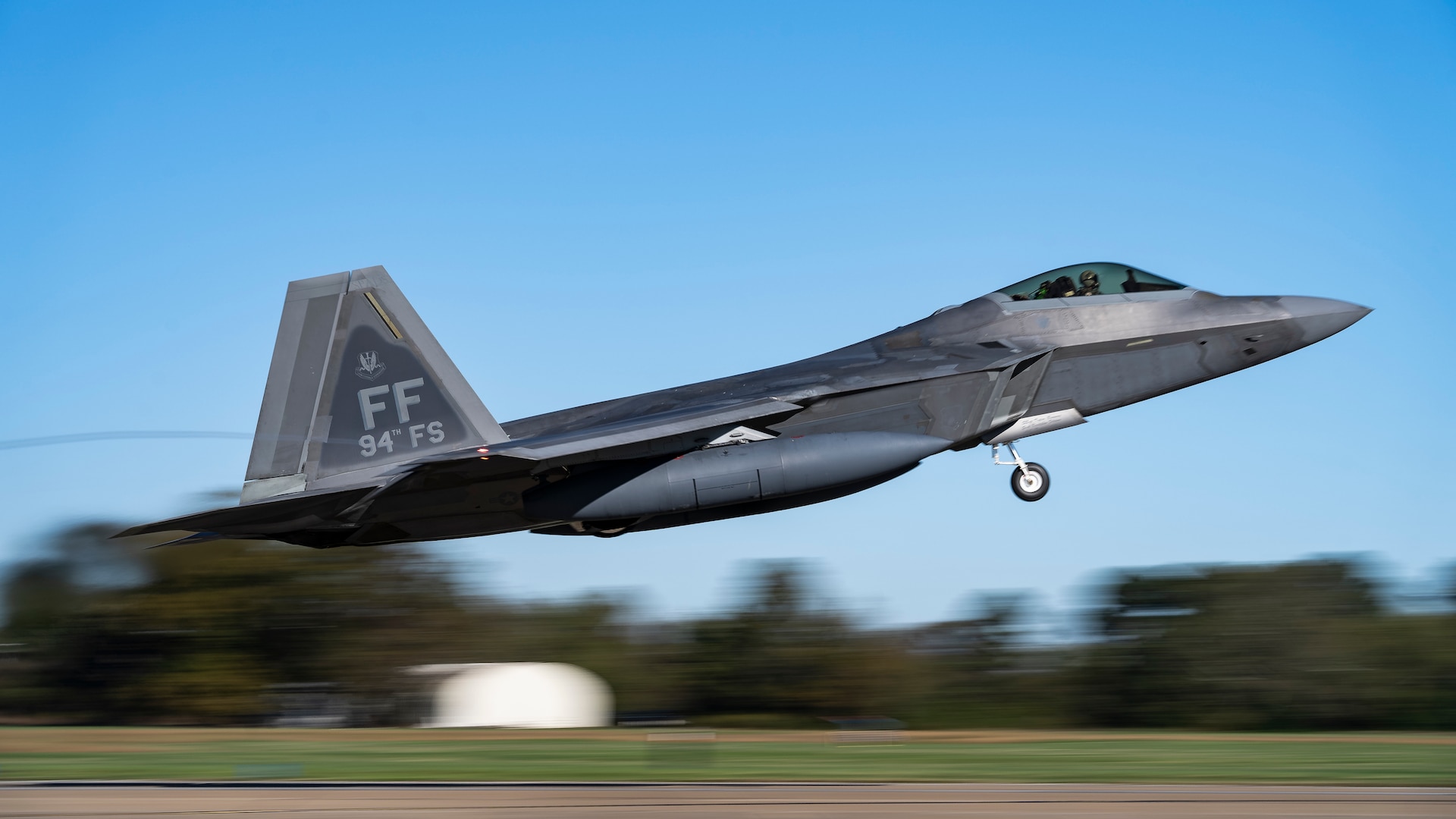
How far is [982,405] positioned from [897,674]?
95.9ft

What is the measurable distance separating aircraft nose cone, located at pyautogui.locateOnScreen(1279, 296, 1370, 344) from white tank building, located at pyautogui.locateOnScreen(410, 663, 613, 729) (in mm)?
25104

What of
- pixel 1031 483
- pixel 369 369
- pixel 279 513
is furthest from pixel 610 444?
pixel 1031 483

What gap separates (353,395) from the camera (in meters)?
14.7

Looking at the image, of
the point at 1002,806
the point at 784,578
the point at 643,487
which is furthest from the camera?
the point at 784,578

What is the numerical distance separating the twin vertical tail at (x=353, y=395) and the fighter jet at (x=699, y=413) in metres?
0.02

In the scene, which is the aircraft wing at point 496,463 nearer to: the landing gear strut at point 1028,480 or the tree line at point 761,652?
the landing gear strut at point 1028,480

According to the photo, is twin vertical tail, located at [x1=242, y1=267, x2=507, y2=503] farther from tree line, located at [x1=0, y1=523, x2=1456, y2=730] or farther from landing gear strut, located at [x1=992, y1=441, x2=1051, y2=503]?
tree line, located at [x1=0, y1=523, x2=1456, y2=730]

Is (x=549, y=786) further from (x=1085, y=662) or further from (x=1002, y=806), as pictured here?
(x=1085, y=662)

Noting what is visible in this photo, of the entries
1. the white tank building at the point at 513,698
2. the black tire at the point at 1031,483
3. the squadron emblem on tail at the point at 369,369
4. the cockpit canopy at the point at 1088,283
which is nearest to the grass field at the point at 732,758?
the black tire at the point at 1031,483

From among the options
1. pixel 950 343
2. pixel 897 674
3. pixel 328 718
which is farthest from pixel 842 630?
pixel 950 343

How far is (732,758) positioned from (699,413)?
721cm

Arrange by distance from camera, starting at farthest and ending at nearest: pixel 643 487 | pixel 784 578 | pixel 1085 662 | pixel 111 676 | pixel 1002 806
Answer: pixel 784 578
pixel 1085 662
pixel 111 676
pixel 643 487
pixel 1002 806

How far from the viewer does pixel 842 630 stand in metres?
43.0

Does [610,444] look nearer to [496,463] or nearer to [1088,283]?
[496,463]
